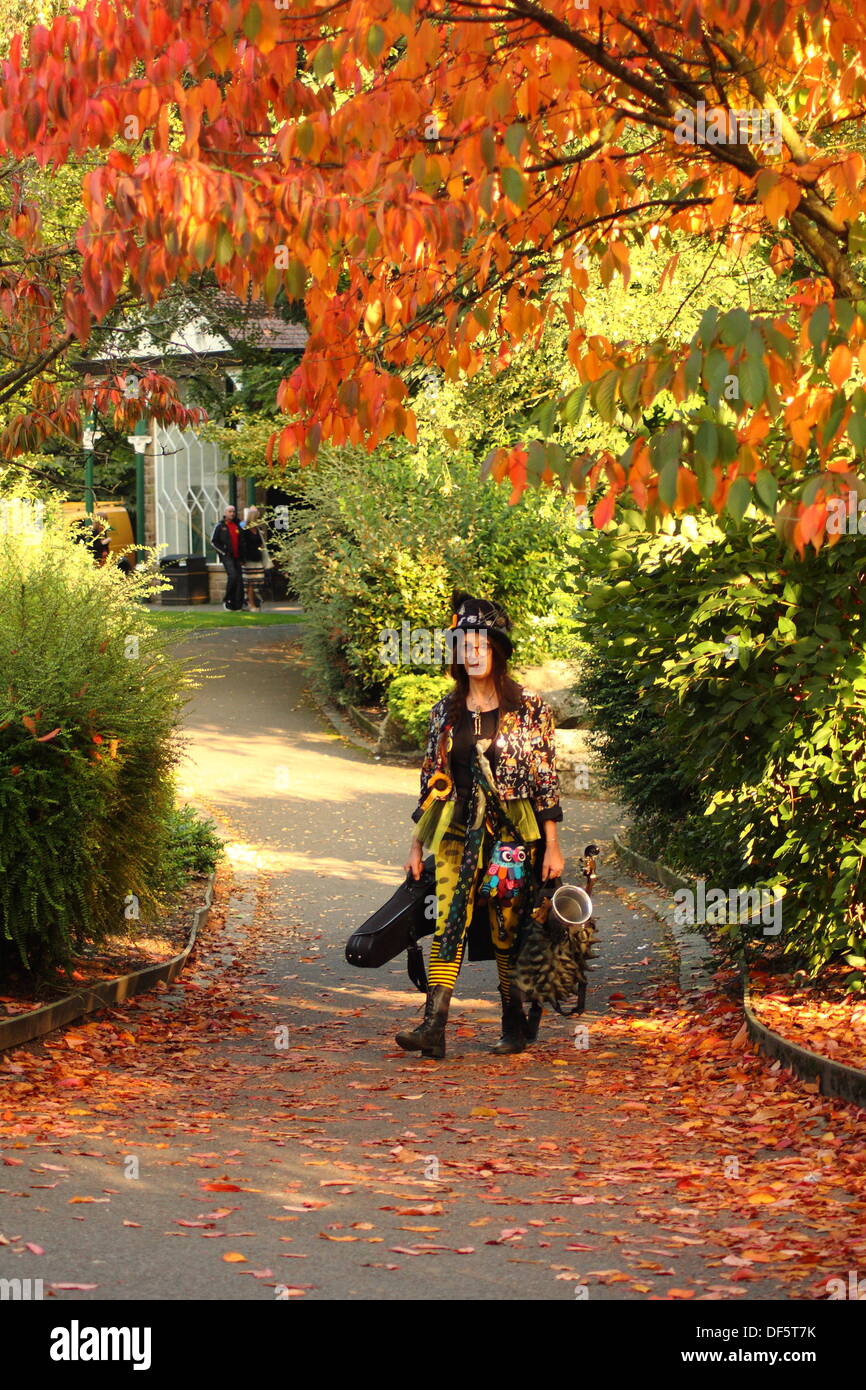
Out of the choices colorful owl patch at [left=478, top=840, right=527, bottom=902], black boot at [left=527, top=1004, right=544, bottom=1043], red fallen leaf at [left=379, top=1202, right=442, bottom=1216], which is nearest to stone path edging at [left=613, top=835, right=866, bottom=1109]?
black boot at [left=527, top=1004, right=544, bottom=1043]

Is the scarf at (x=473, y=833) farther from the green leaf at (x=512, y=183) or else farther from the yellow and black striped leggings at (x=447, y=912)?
the green leaf at (x=512, y=183)

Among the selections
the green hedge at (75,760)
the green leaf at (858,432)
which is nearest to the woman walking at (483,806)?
the green hedge at (75,760)

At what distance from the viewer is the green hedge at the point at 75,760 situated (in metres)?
7.84

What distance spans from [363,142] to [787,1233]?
4490mm

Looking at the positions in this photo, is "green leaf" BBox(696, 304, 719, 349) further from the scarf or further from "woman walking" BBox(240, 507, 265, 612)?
"woman walking" BBox(240, 507, 265, 612)

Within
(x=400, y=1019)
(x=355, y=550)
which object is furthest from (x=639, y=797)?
(x=355, y=550)

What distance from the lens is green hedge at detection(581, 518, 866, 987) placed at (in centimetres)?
729

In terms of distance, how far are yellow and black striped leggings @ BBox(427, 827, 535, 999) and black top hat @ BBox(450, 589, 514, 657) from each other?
0.94m

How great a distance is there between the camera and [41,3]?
16.7 meters

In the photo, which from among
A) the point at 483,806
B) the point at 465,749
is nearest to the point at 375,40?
the point at 465,749

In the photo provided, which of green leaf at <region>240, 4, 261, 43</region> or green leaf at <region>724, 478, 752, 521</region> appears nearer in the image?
green leaf at <region>724, 478, 752, 521</region>

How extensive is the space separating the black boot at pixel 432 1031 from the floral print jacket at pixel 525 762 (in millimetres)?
961

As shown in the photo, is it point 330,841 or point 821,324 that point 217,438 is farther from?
point 821,324

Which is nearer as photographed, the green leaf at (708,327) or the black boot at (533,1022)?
the green leaf at (708,327)
